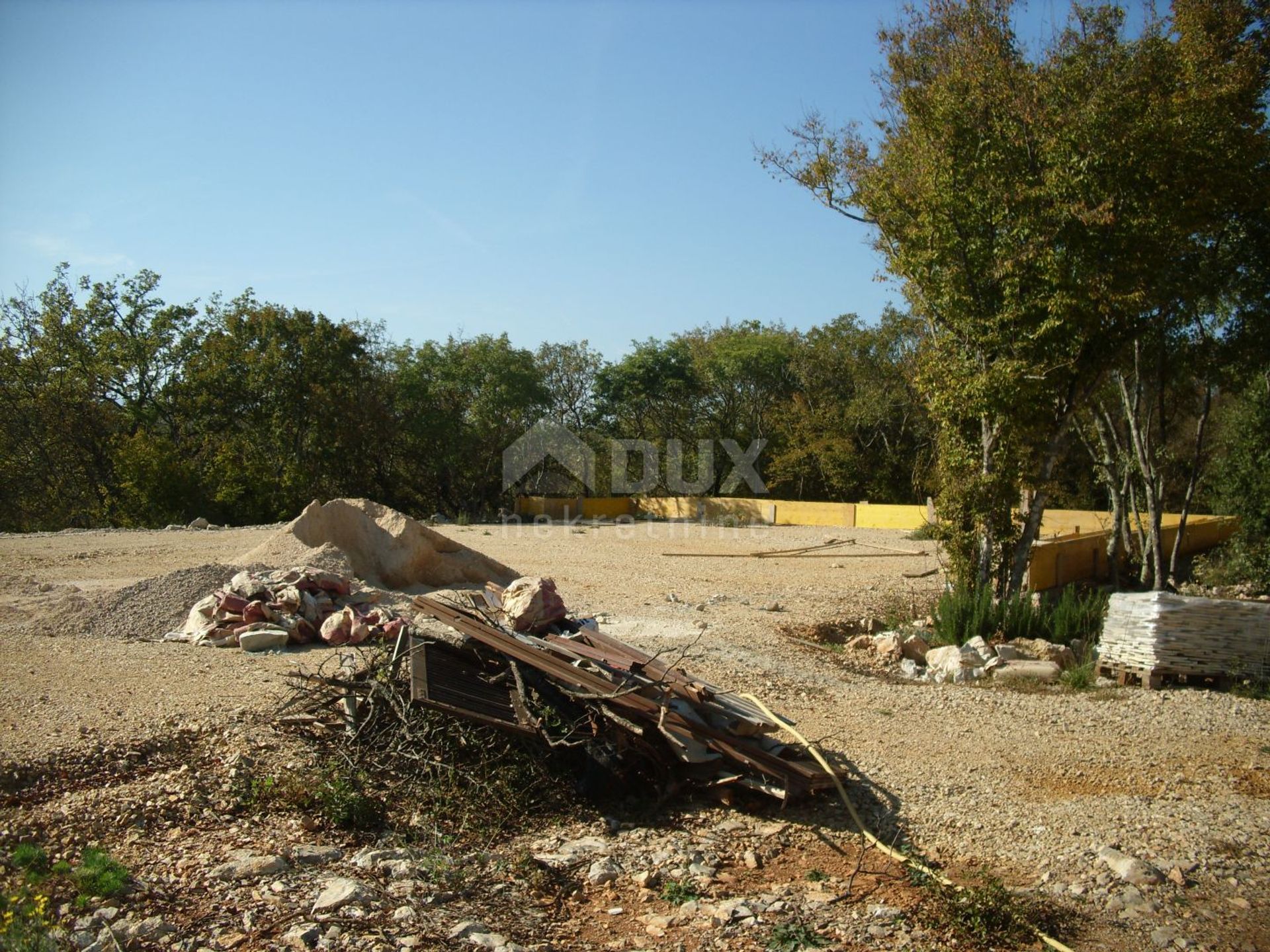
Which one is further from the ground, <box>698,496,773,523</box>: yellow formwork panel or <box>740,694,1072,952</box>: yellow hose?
<box>698,496,773,523</box>: yellow formwork panel

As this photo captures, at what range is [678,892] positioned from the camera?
4203mm

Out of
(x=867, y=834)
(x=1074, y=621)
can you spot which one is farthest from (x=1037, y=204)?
(x=867, y=834)

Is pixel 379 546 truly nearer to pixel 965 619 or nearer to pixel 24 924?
pixel 965 619

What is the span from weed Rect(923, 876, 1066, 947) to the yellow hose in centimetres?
7

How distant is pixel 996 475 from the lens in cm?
1143

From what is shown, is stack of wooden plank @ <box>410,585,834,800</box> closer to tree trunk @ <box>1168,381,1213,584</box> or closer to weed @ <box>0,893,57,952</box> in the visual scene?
weed @ <box>0,893,57,952</box>

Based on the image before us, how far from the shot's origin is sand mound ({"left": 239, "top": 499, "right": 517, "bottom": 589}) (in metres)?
11.7

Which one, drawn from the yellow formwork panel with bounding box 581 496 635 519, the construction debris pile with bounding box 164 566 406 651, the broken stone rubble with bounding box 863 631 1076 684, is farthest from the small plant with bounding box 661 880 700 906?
the yellow formwork panel with bounding box 581 496 635 519

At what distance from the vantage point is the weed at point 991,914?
12.5 feet

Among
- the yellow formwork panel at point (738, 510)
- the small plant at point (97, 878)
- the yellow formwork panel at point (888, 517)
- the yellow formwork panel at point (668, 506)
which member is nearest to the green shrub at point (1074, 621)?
the small plant at point (97, 878)

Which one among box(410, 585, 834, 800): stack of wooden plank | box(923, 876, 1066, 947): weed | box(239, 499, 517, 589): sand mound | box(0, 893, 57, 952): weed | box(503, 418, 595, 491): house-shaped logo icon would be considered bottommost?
box(923, 876, 1066, 947): weed

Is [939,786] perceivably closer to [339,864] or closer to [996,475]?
[339,864]

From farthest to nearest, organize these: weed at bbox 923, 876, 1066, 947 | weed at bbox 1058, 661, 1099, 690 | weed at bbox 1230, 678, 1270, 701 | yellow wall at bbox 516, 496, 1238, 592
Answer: yellow wall at bbox 516, 496, 1238, 592 → weed at bbox 1058, 661, 1099, 690 → weed at bbox 1230, 678, 1270, 701 → weed at bbox 923, 876, 1066, 947

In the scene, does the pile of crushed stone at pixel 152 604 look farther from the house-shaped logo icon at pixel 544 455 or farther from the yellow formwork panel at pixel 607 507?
the house-shaped logo icon at pixel 544 455
